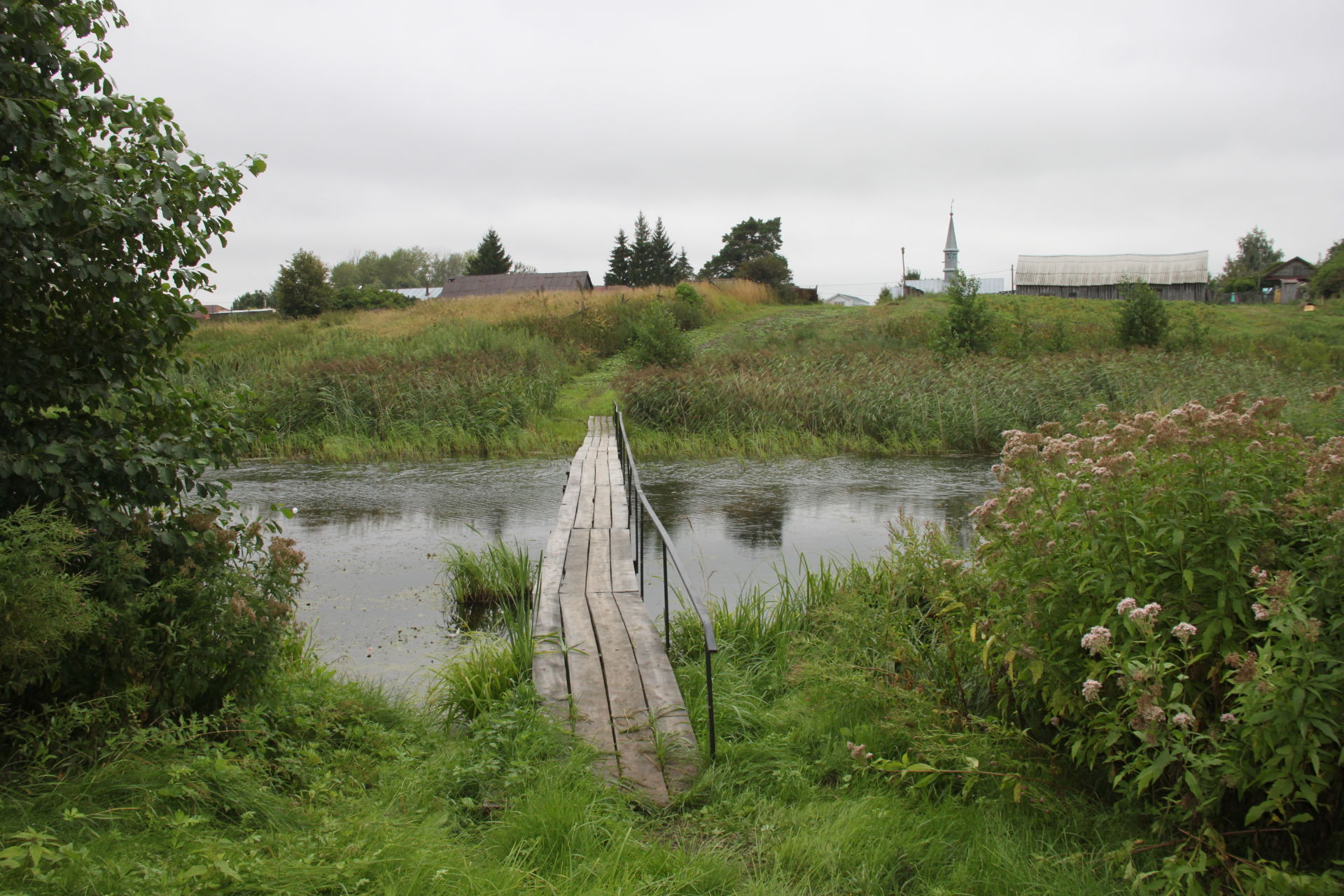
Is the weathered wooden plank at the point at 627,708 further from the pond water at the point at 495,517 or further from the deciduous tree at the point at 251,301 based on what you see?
the deciduous tree at the point at 251,301

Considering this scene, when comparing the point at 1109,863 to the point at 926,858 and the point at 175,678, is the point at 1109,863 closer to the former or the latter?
the point at 926,858

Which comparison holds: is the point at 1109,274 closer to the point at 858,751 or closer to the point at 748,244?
the point at 748,244

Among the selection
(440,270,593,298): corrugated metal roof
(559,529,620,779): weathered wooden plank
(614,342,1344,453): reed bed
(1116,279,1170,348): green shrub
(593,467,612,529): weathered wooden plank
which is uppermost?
(440,270,593,298): corrugated metal roof

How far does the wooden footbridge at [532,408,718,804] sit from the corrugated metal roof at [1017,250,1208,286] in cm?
4847

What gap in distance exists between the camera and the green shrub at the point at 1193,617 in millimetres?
2521

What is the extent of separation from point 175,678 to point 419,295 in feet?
220

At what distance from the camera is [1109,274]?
49844 mm

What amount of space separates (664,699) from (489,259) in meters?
62.5

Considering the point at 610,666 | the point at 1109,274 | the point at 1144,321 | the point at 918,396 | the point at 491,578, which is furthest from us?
the point at 1109,274

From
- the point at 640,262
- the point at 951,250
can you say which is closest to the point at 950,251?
the point at 951,250

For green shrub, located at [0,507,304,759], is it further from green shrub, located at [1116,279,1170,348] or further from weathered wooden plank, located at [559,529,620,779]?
green shrub, located at [1116,279,1170,348]

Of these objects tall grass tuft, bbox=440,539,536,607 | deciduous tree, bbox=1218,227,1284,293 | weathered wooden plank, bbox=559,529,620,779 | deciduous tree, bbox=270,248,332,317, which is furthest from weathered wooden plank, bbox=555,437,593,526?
deciduous tree, bbox=1218,227,1284,293

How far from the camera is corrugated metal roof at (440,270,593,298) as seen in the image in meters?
49.9

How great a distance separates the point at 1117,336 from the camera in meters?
25.4
